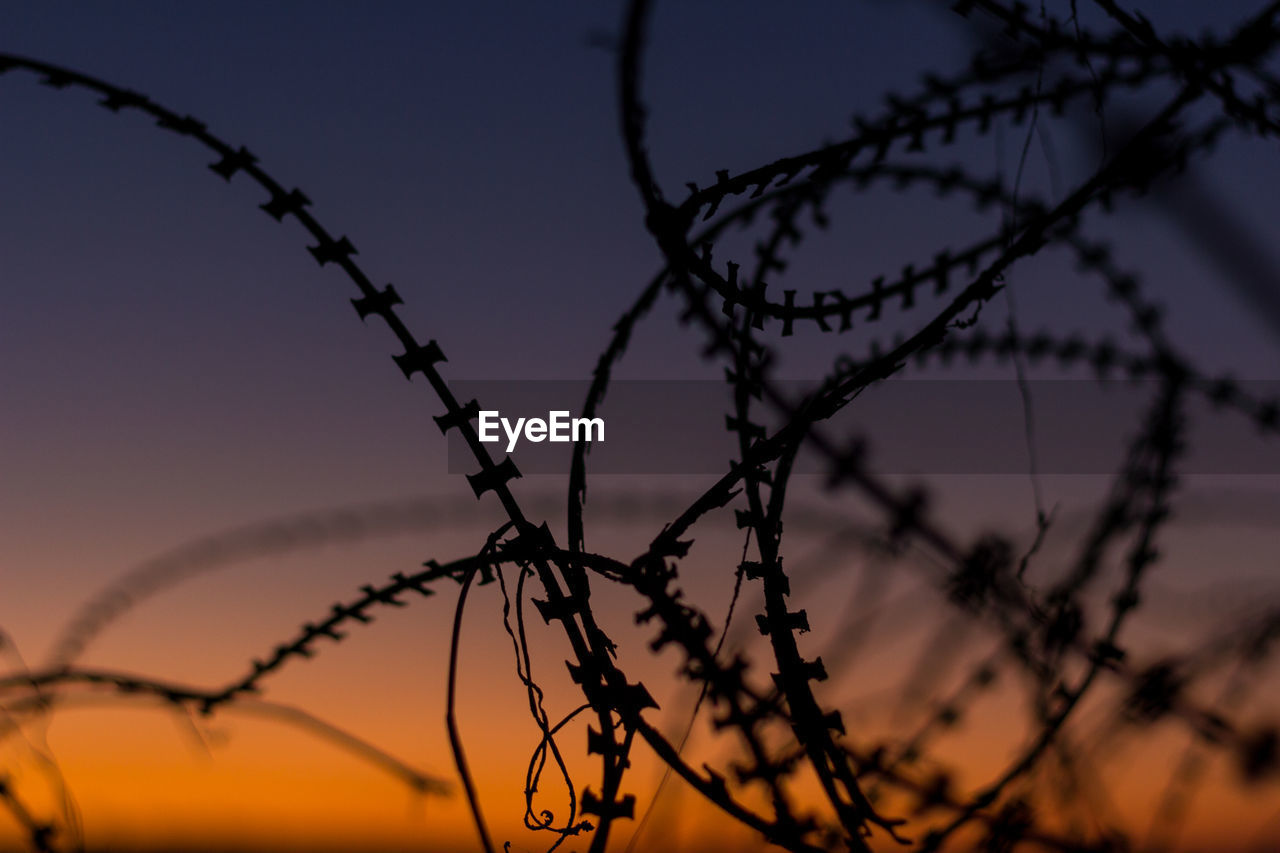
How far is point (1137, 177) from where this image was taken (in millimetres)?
1779

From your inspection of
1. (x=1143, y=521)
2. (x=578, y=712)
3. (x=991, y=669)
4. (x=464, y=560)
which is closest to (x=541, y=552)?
(x=464, y=560)

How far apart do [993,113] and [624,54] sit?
872 millimetres

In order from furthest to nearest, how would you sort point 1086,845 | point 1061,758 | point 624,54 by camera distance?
point 1061,758 → point 1086,845 → point 624,54

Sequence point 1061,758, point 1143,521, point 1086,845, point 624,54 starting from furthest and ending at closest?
1. point 1143,521
2. point 1061,758
3. point 1086,845
4. point 624,54

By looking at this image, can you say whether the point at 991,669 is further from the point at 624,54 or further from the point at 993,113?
the point at 624,54

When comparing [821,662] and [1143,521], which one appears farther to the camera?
[1143,521]

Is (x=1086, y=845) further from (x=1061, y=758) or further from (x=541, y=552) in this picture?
(x=541, y=552)

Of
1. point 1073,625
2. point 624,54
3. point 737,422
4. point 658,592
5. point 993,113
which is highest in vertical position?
point 993,113

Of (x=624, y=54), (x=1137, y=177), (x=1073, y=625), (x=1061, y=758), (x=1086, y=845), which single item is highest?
(x=1137, y=177)

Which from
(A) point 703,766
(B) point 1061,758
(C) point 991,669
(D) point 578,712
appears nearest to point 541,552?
(D) point 578,712

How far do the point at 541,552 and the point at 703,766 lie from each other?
35 cm

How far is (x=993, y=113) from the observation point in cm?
179

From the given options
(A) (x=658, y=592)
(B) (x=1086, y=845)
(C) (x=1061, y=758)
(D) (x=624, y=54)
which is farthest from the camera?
(C) (x=1061, y=758)

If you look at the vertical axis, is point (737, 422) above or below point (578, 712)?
above
